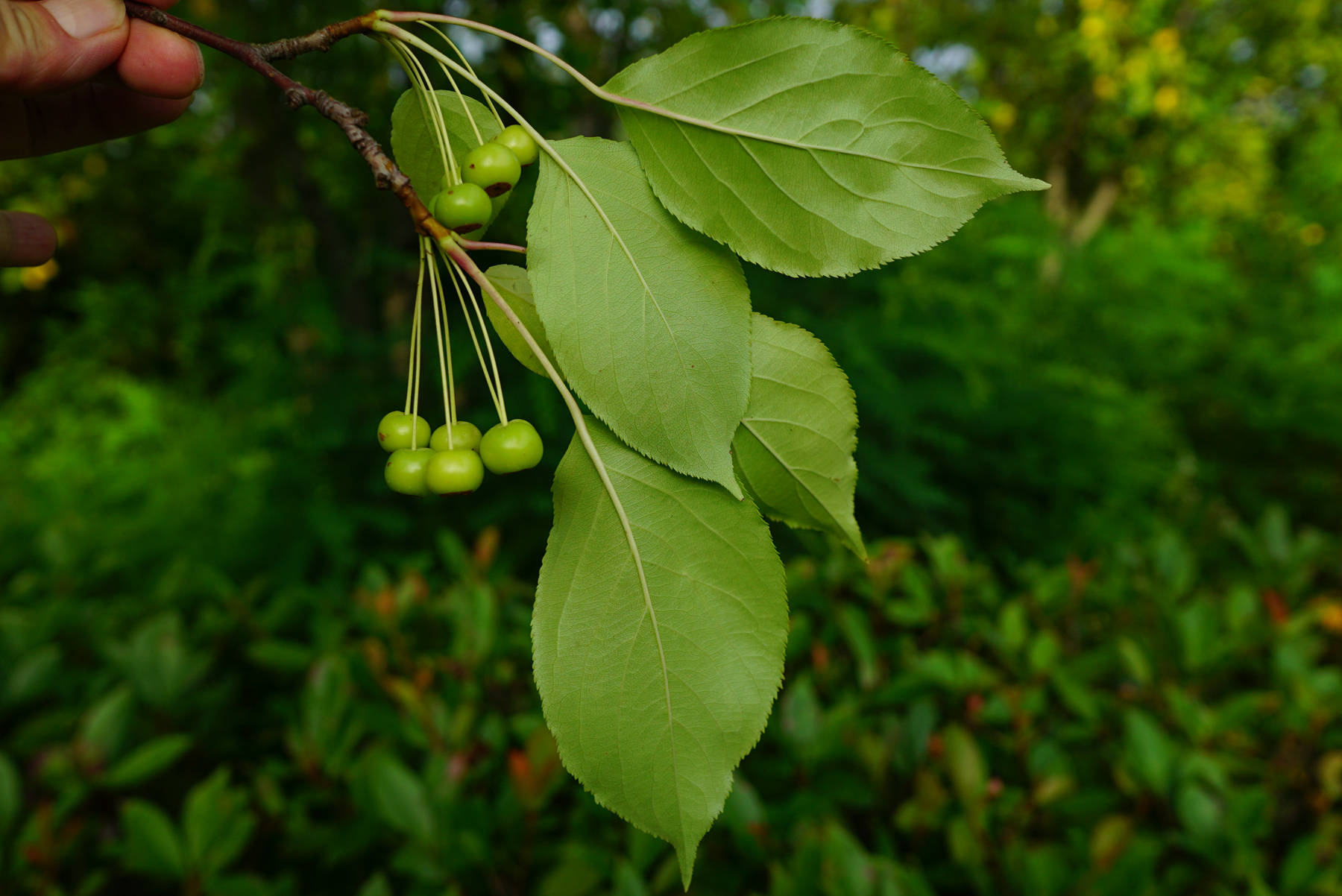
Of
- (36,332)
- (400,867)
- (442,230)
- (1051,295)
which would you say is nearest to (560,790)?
(400,867)

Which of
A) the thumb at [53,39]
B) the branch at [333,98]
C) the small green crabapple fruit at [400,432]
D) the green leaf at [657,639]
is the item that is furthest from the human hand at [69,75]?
the green leaf at [657,639]

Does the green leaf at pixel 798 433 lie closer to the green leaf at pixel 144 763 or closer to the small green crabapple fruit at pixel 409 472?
the small green crabapple fruit at pixel 409 472

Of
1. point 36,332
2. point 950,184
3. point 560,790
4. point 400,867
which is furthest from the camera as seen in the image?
point 36,332

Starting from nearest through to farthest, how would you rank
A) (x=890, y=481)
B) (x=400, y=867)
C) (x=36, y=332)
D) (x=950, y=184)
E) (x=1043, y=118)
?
(x=950, y=184)
(x=400, y=867)
(x=890, y=481)
(x=36, y=332)
(x=1043, y=118)

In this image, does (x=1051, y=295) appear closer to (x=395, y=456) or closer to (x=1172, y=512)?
(x=1172, y=512)

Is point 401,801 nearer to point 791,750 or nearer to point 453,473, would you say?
point 791,750

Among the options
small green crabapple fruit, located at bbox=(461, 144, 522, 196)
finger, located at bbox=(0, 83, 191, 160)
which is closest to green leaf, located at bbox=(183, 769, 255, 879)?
finger, located at bbox=(0, 83, 191, 160)

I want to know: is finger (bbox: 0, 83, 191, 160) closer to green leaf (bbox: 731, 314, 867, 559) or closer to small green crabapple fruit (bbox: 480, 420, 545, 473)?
small green crabapple fruit (bbox: 480, 420, 545, 473)
